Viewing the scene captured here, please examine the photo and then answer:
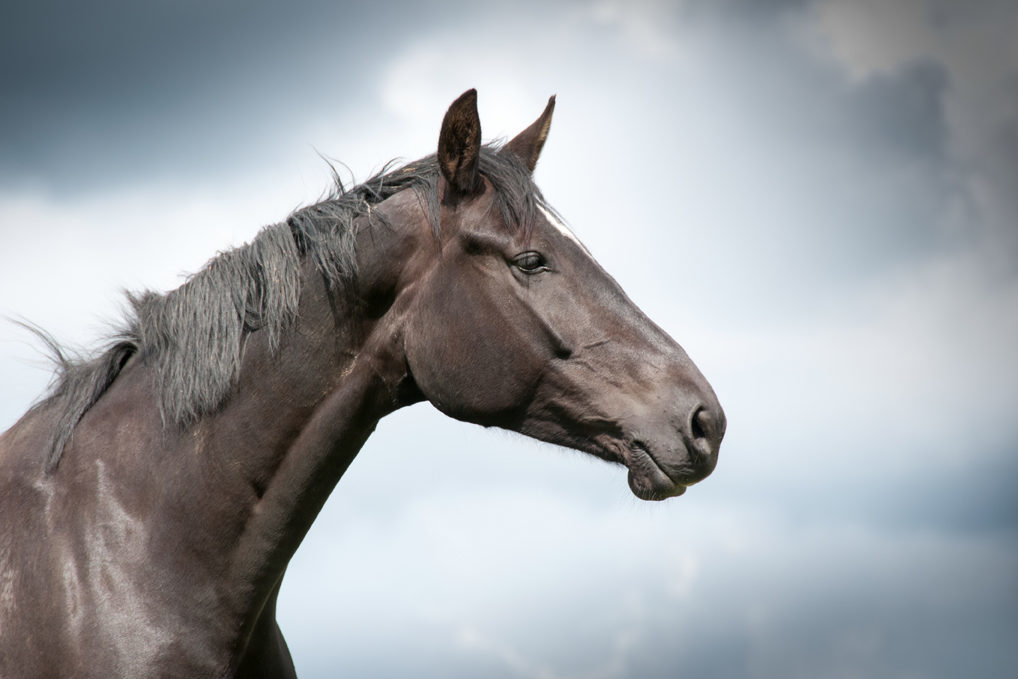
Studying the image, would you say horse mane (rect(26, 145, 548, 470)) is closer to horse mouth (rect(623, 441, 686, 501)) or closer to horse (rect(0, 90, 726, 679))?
horse (rect(0, 90, 726, 679))

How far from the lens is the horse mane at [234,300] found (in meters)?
4.64

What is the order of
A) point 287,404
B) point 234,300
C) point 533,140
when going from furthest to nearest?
point 533,140 < point 234,300 < point 287,404

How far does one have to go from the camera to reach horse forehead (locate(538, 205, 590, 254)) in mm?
4793

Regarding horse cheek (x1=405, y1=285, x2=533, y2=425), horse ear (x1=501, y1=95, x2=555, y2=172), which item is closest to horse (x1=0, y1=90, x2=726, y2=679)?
horse cheek (x1=405, y1=285, x2=533, y2=425)

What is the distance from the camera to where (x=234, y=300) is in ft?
15.5

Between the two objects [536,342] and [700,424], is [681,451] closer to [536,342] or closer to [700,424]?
[700,424]

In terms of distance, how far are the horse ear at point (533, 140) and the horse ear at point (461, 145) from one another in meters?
0.63

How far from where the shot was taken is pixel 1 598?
4438 millimetres

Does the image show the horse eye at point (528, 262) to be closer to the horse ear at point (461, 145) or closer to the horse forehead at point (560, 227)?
the horse forehead at point (560, 227)

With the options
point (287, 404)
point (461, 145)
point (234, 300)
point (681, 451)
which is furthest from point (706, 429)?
point (234, 300)

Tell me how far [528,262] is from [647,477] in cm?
117

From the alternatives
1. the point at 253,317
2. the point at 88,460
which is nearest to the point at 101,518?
the point at 88,460

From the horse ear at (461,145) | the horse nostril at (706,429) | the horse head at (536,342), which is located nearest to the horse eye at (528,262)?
the horse head at (536,342)

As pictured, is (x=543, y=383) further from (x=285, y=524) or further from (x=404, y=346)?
(x=285, y=524)
